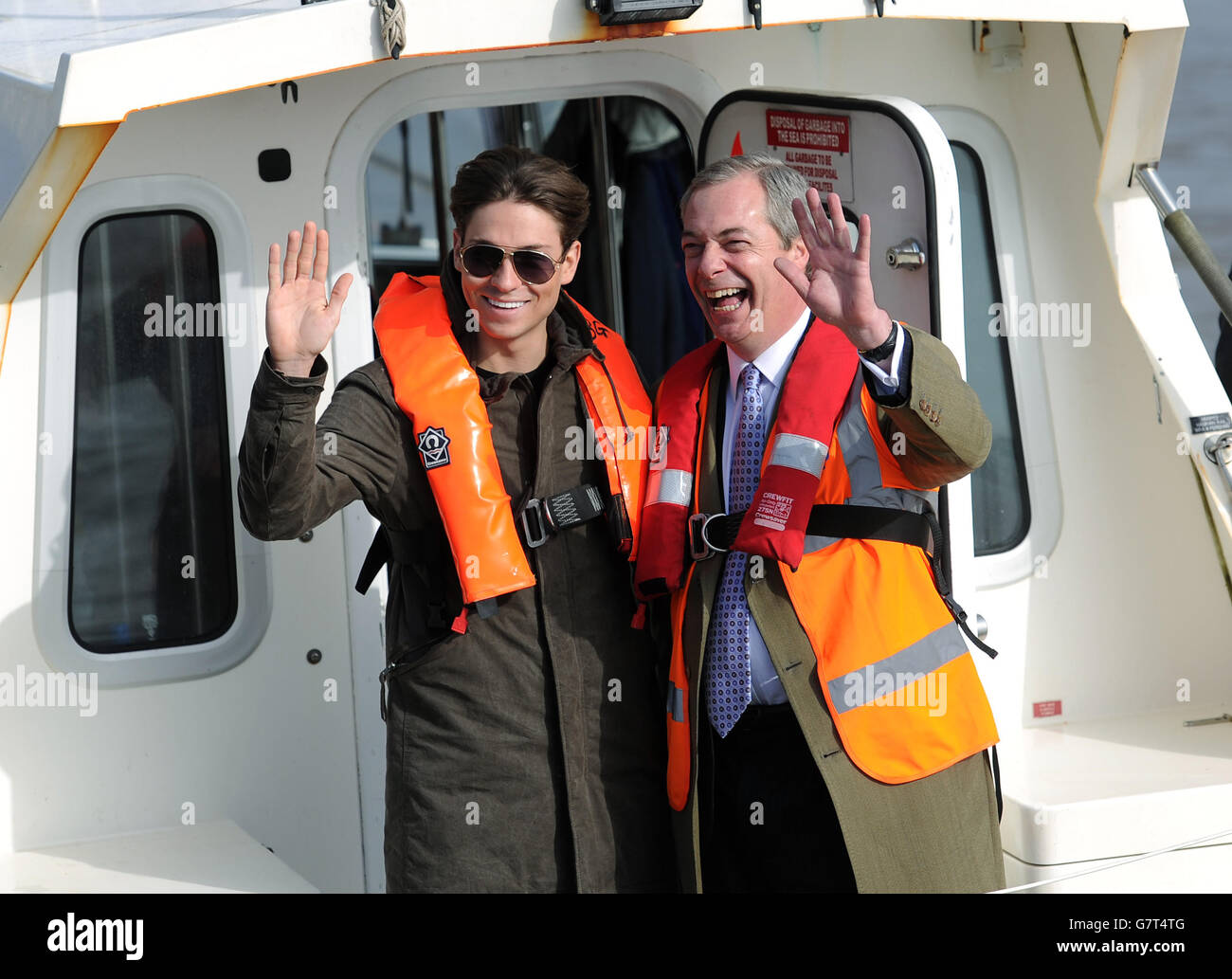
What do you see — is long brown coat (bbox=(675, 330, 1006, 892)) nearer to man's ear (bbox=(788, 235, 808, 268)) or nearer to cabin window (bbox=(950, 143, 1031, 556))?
man's ear (bbox=(788, 235, 808, 268))

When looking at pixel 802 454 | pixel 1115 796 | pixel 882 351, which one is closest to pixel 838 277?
pixel 882 351

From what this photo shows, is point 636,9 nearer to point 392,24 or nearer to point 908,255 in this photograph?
point 392,24

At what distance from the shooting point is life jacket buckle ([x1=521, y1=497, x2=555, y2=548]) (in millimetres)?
2330

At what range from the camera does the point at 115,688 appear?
10.0 ft

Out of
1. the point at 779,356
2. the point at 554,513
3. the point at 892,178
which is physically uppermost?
the point at 892,178

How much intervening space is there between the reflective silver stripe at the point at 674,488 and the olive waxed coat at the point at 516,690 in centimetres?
11

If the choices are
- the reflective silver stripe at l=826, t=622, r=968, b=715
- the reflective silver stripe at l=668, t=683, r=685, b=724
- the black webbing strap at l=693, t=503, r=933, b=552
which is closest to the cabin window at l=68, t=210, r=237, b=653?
the reflective silver stripe at l=668, t=683, r=685, b=724

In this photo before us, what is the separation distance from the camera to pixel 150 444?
122 inches

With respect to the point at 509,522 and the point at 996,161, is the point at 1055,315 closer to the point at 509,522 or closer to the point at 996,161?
the point at 996,161

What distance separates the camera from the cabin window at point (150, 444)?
3.04m

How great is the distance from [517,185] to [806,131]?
1.04 m

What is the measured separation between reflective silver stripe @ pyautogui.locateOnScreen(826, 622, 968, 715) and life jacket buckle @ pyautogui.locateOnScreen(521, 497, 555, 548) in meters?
0.59
